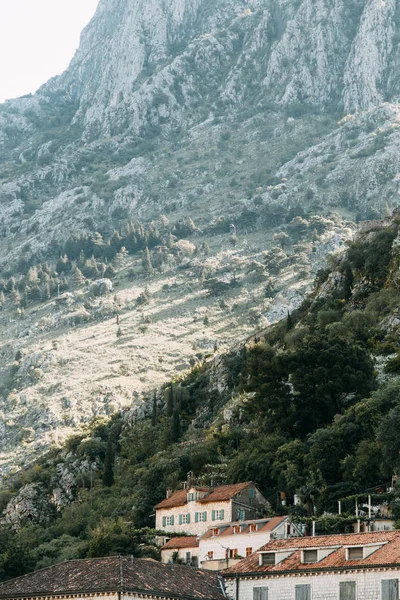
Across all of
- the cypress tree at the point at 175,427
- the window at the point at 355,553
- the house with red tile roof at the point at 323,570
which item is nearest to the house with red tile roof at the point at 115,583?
the house with red tile roof at the point at 323,570

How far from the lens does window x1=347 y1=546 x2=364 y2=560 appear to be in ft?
202

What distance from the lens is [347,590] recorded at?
2383 inches

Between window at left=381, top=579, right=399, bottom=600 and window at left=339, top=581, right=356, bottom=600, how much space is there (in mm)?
1624

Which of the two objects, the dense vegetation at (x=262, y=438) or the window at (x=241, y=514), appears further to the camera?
the dense vegetation at (x=262, y=438)

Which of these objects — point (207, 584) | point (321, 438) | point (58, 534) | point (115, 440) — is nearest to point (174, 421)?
point (115, 440)

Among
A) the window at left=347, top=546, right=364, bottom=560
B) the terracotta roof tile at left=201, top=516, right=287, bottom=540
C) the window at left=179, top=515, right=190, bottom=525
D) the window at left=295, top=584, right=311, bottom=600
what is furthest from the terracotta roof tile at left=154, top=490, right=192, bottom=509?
the window at left=347, top=546, right=364, bottom=560

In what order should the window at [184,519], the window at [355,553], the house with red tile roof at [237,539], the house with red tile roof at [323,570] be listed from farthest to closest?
the window at [184,519]
the house with red tile roof at [237,539]
the window at [355,553]
the house with red tile roof at [323,570]

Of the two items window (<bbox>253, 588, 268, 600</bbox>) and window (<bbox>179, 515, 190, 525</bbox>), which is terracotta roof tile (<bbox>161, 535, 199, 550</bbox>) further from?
window (<bbox>253, 588, 268, 600</bbox>)

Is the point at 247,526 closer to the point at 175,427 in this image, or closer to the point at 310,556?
the point at 310,556

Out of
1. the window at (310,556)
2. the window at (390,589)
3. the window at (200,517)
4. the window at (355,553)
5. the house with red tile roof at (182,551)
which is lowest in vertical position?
the house with red tile roof at (182,551)

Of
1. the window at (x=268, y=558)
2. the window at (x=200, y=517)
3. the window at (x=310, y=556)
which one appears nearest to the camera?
the window at (x=310, y=556)

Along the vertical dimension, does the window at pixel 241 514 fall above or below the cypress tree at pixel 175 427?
below

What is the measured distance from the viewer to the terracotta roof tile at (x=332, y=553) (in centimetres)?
6059

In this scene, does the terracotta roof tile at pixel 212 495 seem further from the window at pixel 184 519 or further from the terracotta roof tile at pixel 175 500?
the window at pixel 184 519
